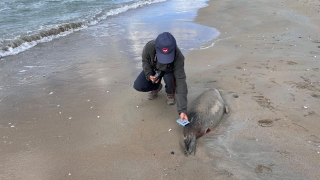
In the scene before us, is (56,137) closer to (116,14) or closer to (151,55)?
(151,55)

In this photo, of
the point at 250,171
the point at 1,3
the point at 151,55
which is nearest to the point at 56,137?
the point at 151,55

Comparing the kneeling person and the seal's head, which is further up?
the kneeling person

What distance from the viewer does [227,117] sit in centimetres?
360

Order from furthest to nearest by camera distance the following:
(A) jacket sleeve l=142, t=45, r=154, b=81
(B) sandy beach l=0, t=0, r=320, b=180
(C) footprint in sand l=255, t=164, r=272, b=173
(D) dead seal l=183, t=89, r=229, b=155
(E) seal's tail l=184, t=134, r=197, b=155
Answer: (A) jacket sleeve l=142, t=45, r=154, b=81
(D) dead seal l=183, t=89, r=229, b=155
(E) seal's tail l=184, t=134, r=197, b=155
(B) sandy beach l=0, t=0, r=320, b=180
(C) footprint in sand l=255, t=164, r=272, b=173

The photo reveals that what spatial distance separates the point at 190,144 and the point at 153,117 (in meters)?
0.95

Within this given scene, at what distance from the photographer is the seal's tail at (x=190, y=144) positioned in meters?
2.85

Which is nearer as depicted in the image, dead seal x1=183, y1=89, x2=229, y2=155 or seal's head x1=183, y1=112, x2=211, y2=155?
seal's head x1=183, y1=112, x2=211, y2=155

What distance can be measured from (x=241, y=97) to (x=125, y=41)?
4953 mm

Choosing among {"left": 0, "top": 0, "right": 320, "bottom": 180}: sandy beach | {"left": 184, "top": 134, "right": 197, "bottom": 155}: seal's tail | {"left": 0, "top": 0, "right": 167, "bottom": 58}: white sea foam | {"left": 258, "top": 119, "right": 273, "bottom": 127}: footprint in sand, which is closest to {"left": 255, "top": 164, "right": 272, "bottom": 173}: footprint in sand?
{"left": 0, "top": 0, "right": 320, "bottom": 180}: sandy beach

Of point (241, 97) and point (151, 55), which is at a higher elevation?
point (151, 55)

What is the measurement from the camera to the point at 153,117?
3662mm

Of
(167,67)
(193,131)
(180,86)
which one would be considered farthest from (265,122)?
(167,67)

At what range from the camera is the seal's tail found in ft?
9.36

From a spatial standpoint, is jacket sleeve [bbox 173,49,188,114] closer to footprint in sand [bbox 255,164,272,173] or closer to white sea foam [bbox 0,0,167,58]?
footprint in sand [bbox 255,164,272,173]
